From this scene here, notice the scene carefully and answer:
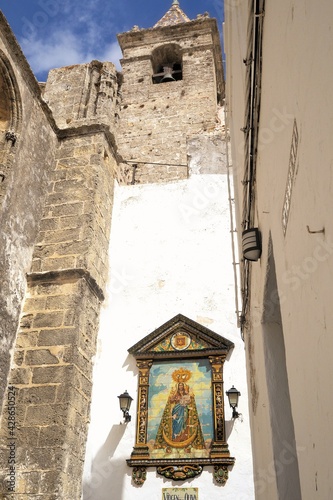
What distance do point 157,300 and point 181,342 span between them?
2.67ft

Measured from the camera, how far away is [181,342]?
21.8 feet

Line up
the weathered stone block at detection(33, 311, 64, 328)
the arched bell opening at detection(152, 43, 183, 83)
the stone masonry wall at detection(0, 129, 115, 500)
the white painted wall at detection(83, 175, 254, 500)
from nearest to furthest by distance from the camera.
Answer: the stone masonry wall at detection(0, 129, 115, 500)
the white painted wall at detection(83, 175, 254, 500)
the weathered stone block at detection(33, 311, 64, 328)
the arched bell opening at detection(152, 43, 183, 83)

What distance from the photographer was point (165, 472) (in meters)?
5.76

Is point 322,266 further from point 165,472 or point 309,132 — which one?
point 165,472

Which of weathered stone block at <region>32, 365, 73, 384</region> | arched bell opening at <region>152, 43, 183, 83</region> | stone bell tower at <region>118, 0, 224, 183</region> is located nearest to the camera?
weathered stone block at <region>32, 365, 73, 384</region>

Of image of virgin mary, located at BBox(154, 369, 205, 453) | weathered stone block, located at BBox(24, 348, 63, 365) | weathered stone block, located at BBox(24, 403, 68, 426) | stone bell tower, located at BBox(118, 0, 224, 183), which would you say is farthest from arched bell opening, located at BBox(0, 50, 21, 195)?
stone bell tower, located at BBox(118, 0, 224, 183)

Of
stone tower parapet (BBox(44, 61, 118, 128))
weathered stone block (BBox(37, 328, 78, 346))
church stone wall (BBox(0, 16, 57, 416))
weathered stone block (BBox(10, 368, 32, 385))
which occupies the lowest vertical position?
weathered stone block (BBox(10, 368, 32, 385))

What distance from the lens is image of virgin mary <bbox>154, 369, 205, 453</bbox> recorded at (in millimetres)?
5918

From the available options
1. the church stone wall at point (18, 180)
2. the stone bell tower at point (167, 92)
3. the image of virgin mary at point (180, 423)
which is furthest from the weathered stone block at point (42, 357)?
Result: the stone bell tower at point (167, 92)

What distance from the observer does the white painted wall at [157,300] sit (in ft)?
19.0

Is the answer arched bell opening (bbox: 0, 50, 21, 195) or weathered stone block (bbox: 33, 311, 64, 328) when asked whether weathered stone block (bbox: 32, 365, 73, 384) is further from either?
arched bell opening (bbox: 0, 50, 21, 195)

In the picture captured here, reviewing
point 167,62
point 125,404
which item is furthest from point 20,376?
point 167,62

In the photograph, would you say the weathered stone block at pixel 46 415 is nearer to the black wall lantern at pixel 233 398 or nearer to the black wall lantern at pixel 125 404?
the black wall lantern at pixel 125 404

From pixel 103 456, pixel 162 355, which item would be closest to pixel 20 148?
pixel 162 355
